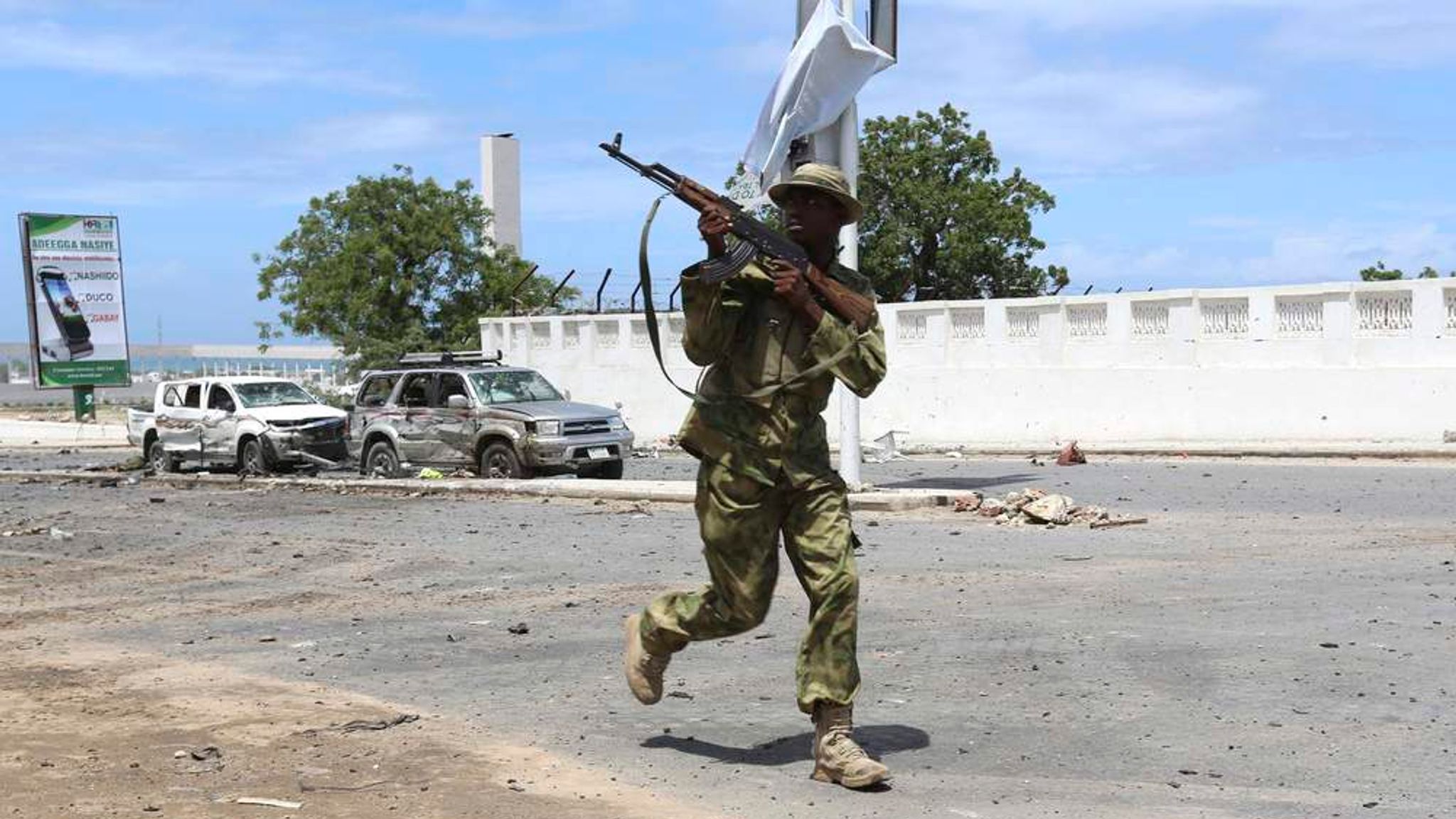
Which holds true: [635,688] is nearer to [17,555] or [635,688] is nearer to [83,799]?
[83,799]

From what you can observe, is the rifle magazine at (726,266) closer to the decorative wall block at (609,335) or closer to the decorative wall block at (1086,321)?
the decorative wall block at (1086,321)

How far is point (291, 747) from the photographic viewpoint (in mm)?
6117

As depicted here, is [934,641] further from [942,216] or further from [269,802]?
[942,216]

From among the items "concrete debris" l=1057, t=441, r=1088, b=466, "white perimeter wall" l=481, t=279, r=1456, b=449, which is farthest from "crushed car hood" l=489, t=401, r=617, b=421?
"white perimeter wall" l=481, t=279, r=1456, b=449

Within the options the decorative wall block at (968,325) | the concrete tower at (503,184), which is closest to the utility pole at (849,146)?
the decorative wall block at (968,325)

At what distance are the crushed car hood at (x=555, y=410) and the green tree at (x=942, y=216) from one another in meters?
23.1

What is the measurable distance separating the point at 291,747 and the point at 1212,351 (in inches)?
775

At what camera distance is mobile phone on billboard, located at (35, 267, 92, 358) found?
40.4m

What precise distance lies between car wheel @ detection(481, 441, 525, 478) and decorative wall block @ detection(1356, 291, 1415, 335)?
11514 mm

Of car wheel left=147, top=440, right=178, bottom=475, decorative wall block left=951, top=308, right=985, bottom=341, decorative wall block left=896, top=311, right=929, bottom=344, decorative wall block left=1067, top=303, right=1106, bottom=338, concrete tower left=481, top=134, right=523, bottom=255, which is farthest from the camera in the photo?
concrete tower left=481, top=134, right=523, bottom=255

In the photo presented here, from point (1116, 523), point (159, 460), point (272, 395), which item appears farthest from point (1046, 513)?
point (159, 460)

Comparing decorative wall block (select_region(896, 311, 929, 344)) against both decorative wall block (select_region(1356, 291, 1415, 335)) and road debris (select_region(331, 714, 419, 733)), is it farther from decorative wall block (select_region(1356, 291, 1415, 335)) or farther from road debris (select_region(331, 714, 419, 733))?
road debris (select_region(331, 714, 419, 733))

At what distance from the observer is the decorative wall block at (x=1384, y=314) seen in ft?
71.5

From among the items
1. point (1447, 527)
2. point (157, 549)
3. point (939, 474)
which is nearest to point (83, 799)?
point (157, 549)
